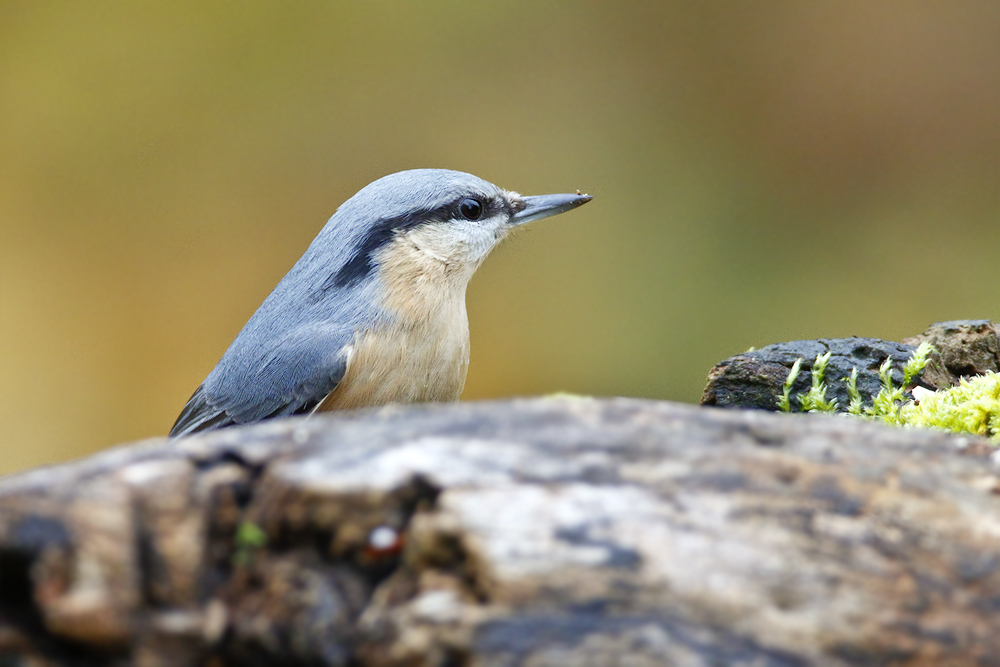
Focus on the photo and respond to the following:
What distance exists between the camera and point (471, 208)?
2.83 metres

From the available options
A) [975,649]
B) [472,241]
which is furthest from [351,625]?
[472,241]

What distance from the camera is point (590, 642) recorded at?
101 centimetres

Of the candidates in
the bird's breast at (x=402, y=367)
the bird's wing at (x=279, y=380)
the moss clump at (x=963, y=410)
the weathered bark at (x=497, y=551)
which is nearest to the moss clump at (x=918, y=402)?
the moss clump at (x=963, y=410)

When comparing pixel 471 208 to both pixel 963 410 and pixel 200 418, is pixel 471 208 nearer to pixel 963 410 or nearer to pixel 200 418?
pixel 200 418

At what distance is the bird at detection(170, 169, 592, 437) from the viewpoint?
239 centimetres

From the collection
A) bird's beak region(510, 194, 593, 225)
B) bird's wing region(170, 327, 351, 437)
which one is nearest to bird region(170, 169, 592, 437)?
bird's wing region(170, 327, 351, 437)

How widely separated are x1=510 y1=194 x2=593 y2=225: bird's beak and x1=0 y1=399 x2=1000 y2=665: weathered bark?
1.85 meters

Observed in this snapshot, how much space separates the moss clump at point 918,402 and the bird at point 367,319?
0.92m

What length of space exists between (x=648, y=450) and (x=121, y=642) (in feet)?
2.06

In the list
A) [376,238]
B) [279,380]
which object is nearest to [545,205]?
[376,238]

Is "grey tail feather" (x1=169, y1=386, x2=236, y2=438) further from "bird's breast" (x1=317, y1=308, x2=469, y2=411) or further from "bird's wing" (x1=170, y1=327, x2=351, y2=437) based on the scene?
"bird's breast" (x1=317, y1=308, x2=469, y2=411)

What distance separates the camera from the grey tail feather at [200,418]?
245 centimetres

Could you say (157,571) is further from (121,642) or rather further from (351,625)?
(351,625)

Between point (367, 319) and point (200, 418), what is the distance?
517 mm
